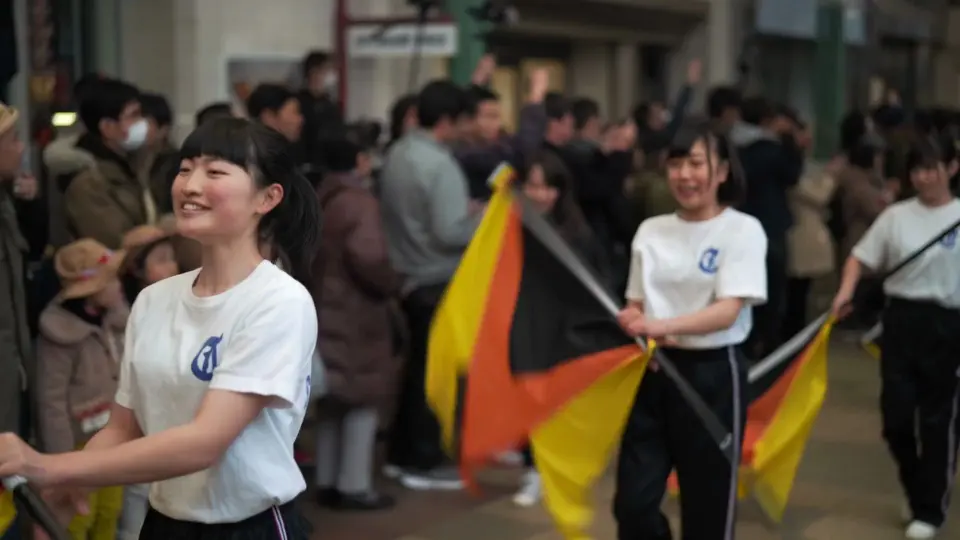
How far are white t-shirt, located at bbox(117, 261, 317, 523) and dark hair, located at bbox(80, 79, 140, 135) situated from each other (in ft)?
10.4

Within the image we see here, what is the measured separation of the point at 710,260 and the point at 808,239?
615 centimetres

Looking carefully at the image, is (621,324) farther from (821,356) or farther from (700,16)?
(700,16)

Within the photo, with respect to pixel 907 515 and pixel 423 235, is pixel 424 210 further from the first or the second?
pixel 907 515

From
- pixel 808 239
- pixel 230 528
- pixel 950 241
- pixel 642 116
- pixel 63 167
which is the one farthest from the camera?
pixel 642 116

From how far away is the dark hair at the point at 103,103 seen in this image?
554 cm

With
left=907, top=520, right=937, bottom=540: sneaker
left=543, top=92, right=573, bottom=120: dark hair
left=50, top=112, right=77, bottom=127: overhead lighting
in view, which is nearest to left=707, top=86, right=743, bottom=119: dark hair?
left=543, top=92, right=573, bottom=120: dark hair

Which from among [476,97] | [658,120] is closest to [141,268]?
[476,97]

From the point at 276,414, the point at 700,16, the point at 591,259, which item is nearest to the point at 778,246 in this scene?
the point at 591,259

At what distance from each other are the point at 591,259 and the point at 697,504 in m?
2.43

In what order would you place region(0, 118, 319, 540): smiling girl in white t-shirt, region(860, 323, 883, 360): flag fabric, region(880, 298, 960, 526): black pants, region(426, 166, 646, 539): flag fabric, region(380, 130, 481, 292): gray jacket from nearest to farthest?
region(0, 118, 319, 540): smiling girl in white t-shirt < region(426, 166, 646, 539): flag fabric < region(880, 298, 960, 526): black pants < region(860, 323, 883, 360): flag fabric < region(380, 130, 481, 292): gray jacket

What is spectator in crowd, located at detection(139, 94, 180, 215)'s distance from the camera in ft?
17.8

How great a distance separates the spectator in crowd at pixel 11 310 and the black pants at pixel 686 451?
1.95 metres

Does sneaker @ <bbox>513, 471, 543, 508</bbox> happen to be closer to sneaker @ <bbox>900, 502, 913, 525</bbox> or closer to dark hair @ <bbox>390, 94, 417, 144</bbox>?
sneaker @ <bbox>900, 502, 913, 525</bbox>

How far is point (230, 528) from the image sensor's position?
252 centimetres
